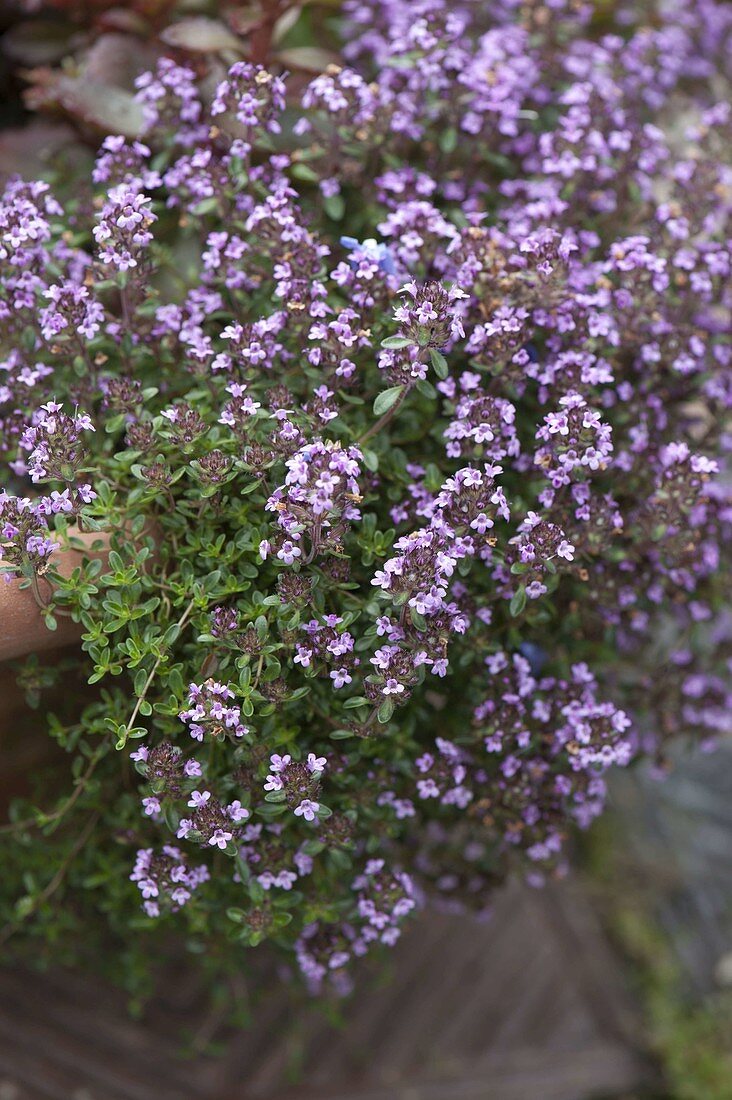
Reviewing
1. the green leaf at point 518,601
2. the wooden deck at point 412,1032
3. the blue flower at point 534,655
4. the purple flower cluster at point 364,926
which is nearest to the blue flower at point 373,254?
the green leaf at point 518,601

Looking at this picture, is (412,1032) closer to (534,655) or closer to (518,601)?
(534,655)

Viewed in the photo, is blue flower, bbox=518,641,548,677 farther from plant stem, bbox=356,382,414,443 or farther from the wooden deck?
the wooden deck

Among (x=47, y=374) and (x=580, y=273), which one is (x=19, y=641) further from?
(x=580, y=273)

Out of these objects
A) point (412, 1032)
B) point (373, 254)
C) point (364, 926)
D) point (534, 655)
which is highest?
point (373, 254)

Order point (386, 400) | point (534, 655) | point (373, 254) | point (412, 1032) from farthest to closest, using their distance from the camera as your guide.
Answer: point (412, 1032)
point (534, 655)
point (373, 254)
point (386, 400)

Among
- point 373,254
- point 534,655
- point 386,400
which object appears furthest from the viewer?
point 534,655

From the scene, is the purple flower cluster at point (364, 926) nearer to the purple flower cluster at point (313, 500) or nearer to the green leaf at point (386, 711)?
the green leaf at point (386, 711)

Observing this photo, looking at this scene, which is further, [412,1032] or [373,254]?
[412,1032]

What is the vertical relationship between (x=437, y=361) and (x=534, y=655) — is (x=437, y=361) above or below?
above

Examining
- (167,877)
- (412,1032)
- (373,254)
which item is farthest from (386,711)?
(412,1032)
